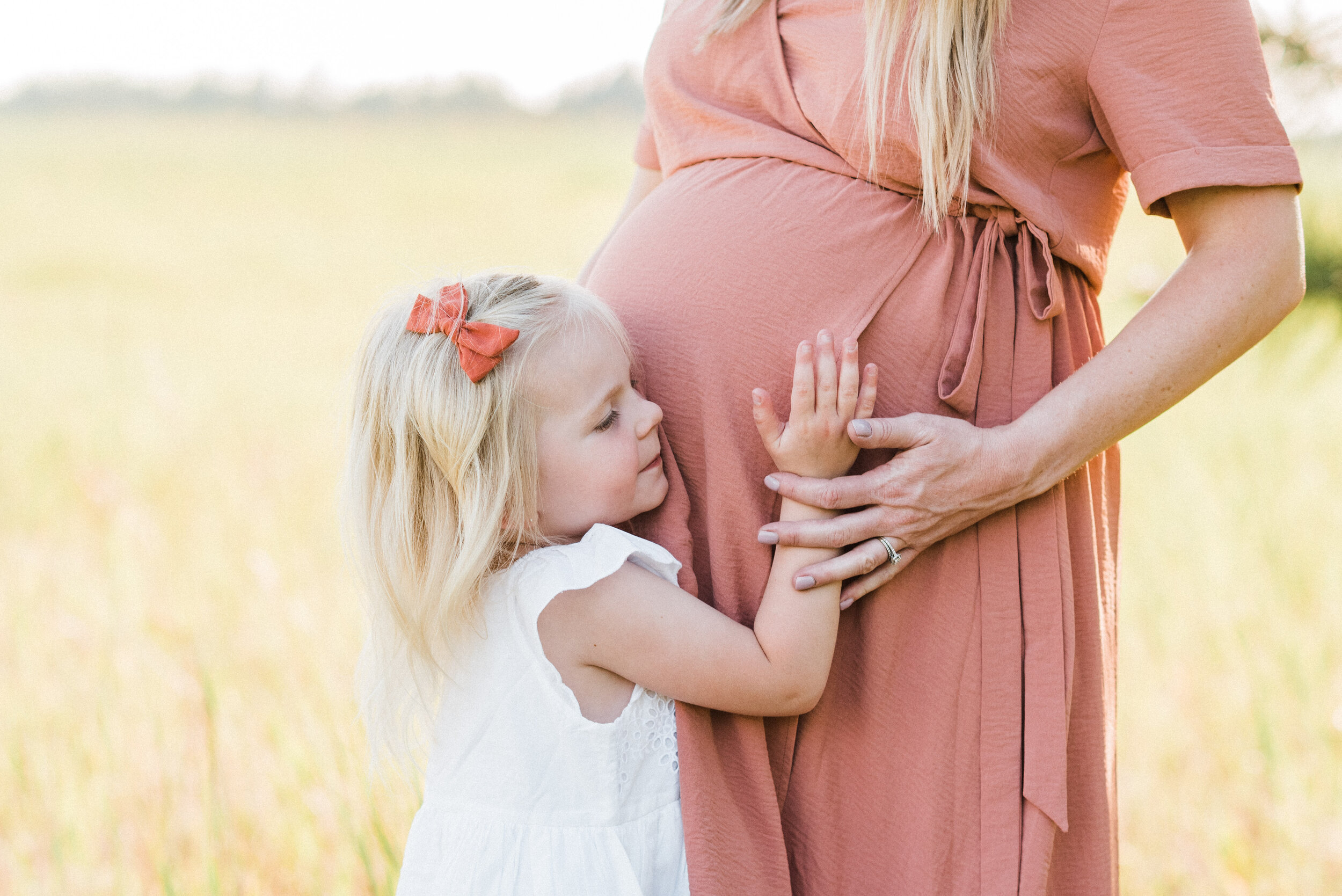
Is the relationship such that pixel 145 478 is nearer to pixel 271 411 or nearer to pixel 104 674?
pixel 271 411

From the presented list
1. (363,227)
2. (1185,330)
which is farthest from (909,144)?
(363,227)

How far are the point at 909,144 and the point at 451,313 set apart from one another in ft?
1.99

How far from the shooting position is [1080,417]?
4.06 feet

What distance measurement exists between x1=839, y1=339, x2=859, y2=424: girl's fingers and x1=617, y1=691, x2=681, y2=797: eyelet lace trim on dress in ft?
1.42

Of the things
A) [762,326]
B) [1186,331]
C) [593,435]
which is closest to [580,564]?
[593,435]

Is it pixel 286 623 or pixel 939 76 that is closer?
pixel 939 76

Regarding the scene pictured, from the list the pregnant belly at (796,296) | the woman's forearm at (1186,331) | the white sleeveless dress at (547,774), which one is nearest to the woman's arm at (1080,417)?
the woman's forearm at (1186,331)

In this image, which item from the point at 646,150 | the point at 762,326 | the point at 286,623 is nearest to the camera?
the point at 762,326

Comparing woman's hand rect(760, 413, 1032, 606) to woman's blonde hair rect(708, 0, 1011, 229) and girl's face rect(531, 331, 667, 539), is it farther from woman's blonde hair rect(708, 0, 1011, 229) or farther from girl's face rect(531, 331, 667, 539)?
woman's blonde hair rect(708, 0, 1011, 229)

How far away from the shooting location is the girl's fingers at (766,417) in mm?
1212

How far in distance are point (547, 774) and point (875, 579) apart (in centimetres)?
48

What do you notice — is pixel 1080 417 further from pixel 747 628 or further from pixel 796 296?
pixel 747 628

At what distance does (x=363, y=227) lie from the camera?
11297 mm

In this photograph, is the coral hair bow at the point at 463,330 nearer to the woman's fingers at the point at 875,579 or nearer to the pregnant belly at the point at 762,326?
the pregnant belly at the point at 762,326
